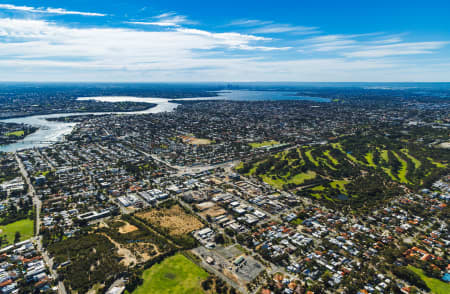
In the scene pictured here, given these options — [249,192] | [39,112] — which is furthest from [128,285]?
[39,112]

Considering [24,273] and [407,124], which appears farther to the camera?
[407,124]

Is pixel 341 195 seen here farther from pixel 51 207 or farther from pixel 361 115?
pixel 361 115

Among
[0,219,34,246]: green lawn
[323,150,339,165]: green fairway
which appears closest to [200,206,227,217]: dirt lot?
[0,219,34,246]: green lawn

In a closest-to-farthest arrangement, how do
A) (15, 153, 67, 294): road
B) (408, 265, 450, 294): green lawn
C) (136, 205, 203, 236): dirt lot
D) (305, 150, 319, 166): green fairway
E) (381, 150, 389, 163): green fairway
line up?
(408, 265, 450, 294): green lawn, (15, 153, 67, 294): road, (136, 205, 203, 236): dirt lot, (305, 150, 319, 166): green fairway, (381, 150, 389, 163): green fairway

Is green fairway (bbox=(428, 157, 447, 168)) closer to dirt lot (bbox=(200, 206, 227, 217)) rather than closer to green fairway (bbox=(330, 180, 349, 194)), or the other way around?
green fairway (bbox=(330, 180, 349, 194))

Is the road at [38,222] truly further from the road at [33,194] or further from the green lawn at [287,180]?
the green lawn at [287,180]

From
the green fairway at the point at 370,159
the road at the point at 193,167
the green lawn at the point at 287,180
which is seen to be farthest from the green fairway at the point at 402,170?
the road at the point at 193,167
